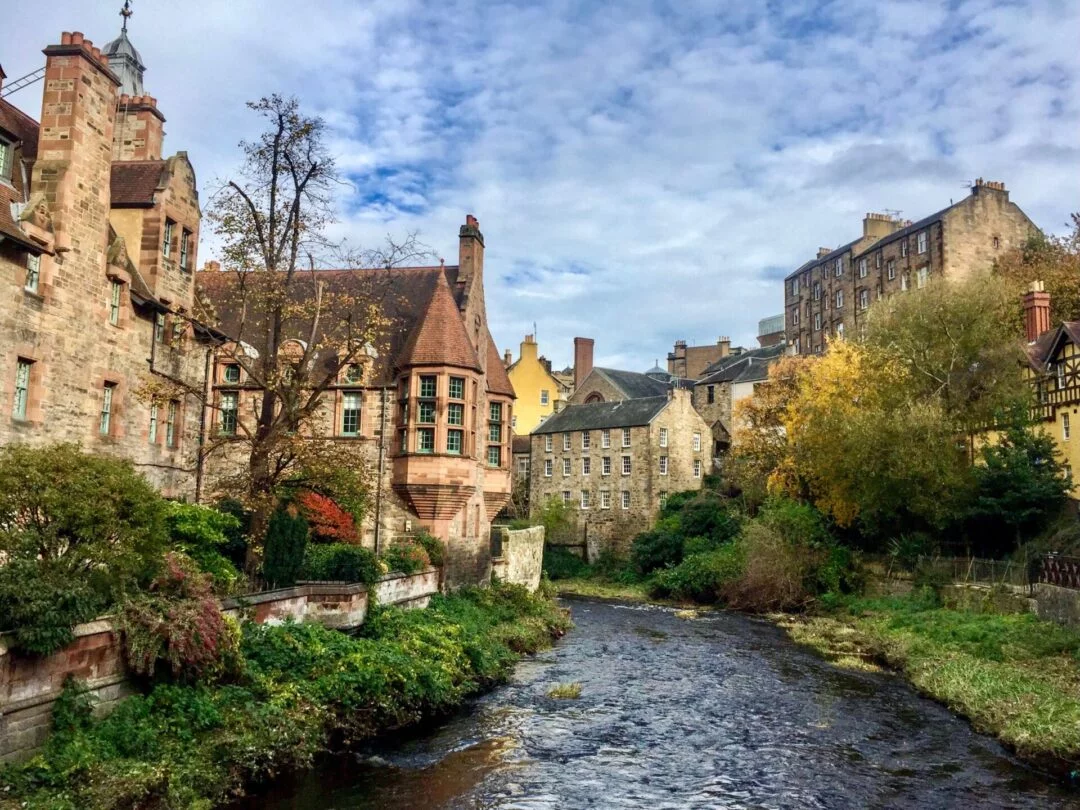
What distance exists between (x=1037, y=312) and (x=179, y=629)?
129ft

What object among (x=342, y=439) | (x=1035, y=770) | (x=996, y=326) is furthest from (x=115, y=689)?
(x=996, y=326)

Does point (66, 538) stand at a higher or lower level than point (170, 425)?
lower

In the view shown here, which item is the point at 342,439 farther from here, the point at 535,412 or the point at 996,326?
the point at 535,412

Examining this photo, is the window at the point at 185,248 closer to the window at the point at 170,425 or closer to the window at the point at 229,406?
the window at the point at 170,425

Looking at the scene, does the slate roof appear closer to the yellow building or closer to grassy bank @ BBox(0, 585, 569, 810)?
the yellow building

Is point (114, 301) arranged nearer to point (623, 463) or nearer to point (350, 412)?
point (350, 412)

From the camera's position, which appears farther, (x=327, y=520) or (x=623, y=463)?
(x=623, y=463)

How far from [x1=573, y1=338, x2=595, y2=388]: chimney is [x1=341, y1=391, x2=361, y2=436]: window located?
4728cm

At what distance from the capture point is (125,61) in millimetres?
34031

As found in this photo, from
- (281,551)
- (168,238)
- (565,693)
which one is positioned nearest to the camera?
(565,693)

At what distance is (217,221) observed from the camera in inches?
886

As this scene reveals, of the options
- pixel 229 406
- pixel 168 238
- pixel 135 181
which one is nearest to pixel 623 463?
pixel 229 406

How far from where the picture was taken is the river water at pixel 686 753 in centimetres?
1420

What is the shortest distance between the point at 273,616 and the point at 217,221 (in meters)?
10.2
